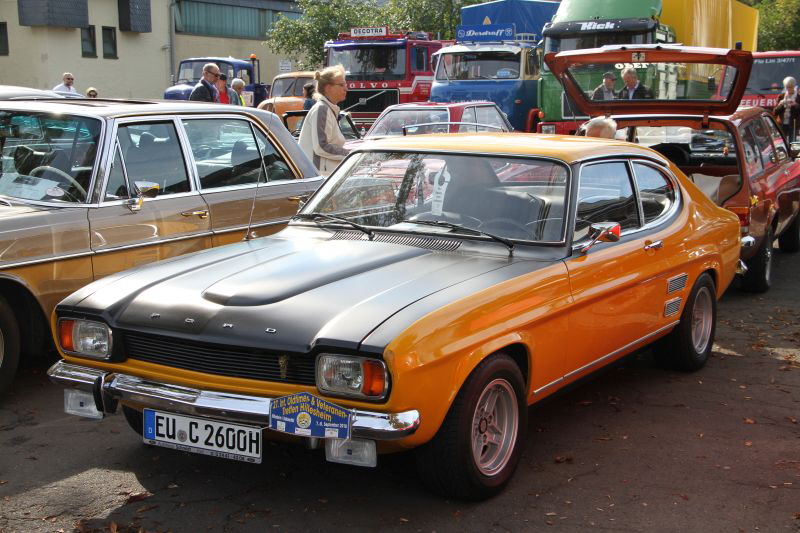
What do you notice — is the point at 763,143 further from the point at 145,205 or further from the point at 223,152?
the point at 145,205

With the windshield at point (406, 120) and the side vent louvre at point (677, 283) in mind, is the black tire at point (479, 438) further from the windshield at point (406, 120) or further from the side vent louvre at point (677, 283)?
the windshield at point (406, 120)

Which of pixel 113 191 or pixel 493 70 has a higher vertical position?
pixel 493 70

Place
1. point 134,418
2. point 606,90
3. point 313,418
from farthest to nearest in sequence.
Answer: point 606,90 < point 134,418 < point 313,418

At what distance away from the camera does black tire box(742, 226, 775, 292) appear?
8836mm

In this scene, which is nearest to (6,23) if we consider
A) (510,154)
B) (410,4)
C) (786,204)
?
(410,4)

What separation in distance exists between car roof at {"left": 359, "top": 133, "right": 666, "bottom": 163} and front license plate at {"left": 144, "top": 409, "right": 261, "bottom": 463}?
2.11m

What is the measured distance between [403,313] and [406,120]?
36.0ft

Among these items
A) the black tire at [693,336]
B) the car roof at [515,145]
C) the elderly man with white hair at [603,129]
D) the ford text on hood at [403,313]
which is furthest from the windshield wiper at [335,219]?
the elderly man with white hair at [603,129]

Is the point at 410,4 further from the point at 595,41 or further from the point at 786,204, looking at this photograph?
the point at 786,204

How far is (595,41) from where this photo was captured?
62.5 feet

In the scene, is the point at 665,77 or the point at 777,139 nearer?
the point at 665,77

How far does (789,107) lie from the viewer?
1889 cm

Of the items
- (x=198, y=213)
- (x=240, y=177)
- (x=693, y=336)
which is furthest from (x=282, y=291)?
(x=693, y=336)

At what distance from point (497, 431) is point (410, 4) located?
3326 cm
